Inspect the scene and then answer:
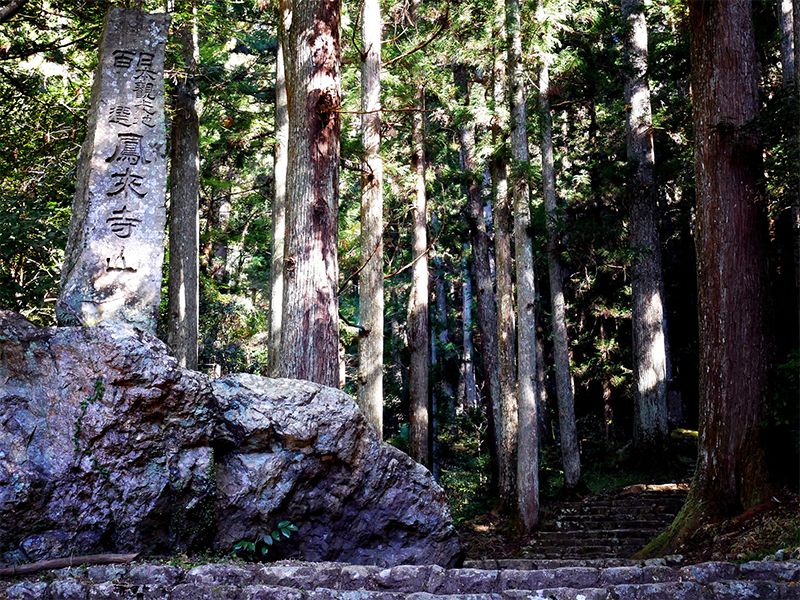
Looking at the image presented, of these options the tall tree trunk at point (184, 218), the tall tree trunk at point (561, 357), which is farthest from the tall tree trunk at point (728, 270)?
the tall tree trunk at point (184, 218)

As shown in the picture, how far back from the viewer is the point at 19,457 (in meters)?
4.44

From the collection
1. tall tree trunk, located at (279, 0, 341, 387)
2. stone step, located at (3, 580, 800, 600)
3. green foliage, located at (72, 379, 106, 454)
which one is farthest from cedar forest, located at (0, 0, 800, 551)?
stone step, located at (3, 580, 800, 600)

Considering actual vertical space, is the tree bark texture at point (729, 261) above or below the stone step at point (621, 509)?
above

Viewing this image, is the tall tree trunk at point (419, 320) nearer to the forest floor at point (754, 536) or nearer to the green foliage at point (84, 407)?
the forest floor at point (754, 536)

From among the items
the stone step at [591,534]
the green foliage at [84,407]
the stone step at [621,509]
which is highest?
the green foliage at [84,407]

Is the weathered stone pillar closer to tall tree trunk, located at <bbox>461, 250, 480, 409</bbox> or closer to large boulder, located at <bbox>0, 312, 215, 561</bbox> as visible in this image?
large boulder, located at <bbox>0, 312, 215, 561</bbox>

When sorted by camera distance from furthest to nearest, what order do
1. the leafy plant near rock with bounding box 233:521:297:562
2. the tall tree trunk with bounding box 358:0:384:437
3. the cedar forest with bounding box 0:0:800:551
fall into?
the tall tree trunk with bounding box 358:0:384:437 < the cedar forest with bounding box 0:0:800:551 < the leafy plant near rock with bounding box 233:521:297:562

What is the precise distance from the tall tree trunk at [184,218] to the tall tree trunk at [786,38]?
36.2 ft

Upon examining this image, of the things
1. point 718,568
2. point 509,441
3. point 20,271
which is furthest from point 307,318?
point 509,441

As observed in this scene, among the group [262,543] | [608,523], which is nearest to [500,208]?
[608,523]

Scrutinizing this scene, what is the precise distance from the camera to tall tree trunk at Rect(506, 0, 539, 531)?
14195mm

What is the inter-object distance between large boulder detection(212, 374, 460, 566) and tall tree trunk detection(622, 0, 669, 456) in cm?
1180

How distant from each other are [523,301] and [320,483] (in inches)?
374

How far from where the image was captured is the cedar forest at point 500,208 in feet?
26.3
